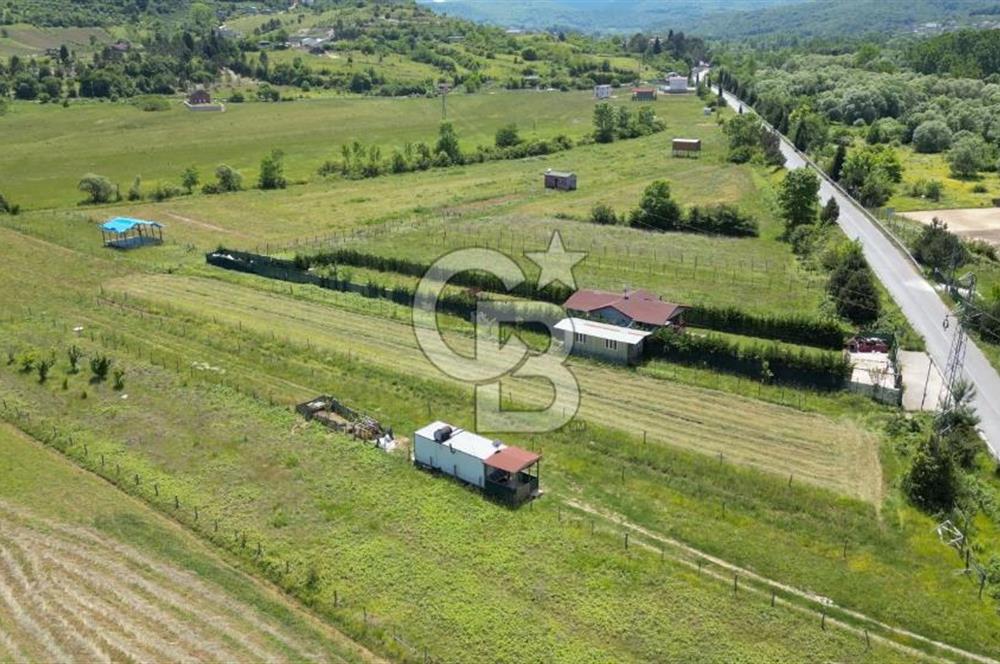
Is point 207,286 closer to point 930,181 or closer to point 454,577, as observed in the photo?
point 454,577

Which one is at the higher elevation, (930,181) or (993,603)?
(930,181)

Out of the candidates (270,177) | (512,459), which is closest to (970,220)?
(512,459)

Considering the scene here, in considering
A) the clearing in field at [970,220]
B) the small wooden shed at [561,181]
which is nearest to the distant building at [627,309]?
the clearing in field at [970,220]

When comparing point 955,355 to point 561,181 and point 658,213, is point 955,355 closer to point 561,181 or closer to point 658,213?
point 658,213

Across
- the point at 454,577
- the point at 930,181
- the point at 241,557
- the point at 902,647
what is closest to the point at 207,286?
Result: the point at 241,557

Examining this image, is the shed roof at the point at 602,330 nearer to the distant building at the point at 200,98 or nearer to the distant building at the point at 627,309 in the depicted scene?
the distant building at the point at 627,309

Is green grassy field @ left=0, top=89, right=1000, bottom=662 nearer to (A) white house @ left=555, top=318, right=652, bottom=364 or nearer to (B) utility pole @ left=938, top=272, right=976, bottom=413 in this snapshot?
(A) white house @ left=555, top=318, right=652, bottom=364
